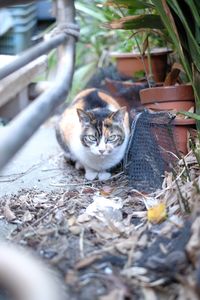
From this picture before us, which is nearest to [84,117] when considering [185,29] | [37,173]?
[37,173]

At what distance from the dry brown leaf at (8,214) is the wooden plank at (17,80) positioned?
49 cm

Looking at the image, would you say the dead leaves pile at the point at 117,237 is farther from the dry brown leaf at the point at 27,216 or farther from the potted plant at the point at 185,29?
the potted plant at the point at 185,29

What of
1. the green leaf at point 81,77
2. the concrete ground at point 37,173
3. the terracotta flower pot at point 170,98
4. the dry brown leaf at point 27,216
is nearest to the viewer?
the dry brown leaf at point 27,216

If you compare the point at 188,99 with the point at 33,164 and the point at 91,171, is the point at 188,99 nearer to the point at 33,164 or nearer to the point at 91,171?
the point at 91,171

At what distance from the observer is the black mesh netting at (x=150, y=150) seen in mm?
2105

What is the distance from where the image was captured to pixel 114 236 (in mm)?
1524

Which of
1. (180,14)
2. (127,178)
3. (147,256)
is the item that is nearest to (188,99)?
(127,178)

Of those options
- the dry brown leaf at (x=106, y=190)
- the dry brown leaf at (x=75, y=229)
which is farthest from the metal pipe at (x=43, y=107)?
the dry brown leaf at (x=106, y=190)

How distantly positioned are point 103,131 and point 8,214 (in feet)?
2.64

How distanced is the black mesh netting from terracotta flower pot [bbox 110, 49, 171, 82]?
43.8 inches

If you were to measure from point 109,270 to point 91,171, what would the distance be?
1.41 metres

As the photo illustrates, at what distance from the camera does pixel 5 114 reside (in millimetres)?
2723

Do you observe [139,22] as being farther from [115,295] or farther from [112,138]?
[115,295]

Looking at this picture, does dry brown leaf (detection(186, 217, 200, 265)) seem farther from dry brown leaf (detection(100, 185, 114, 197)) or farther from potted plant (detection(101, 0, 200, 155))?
A: dry brown leaf (detection(100, 185, 114, 197))
